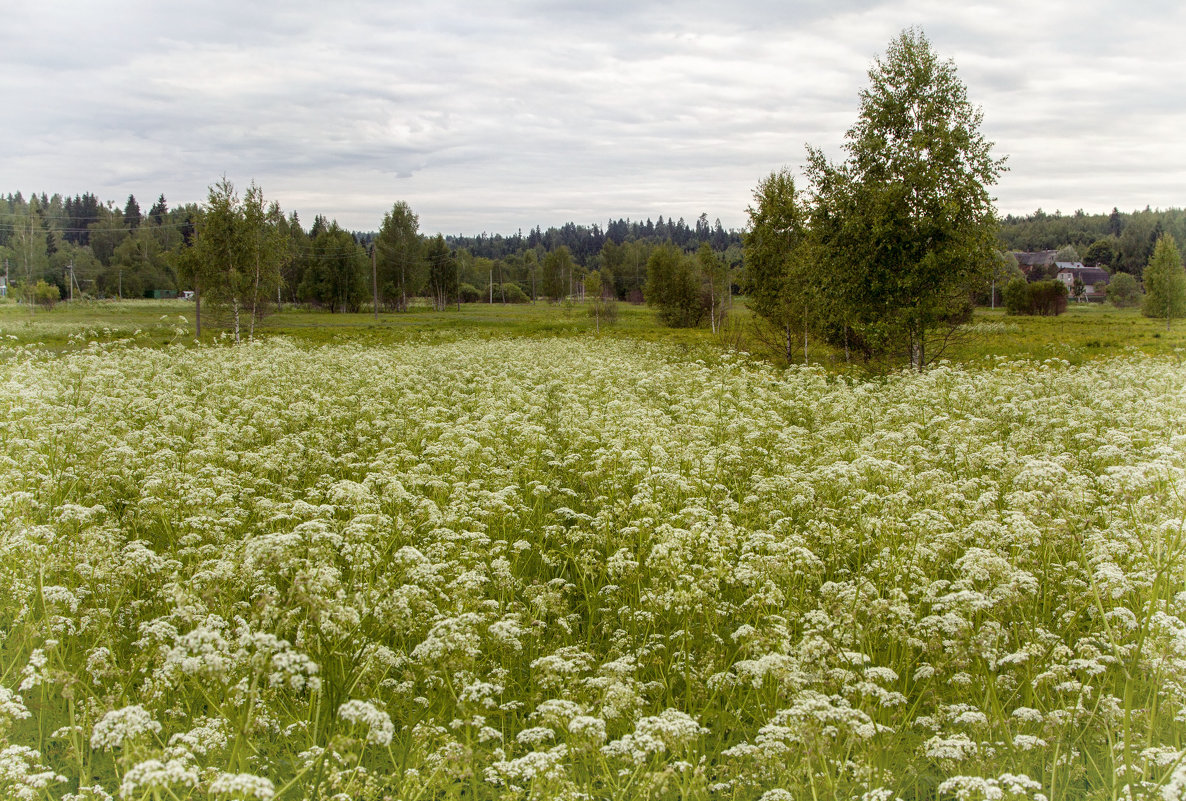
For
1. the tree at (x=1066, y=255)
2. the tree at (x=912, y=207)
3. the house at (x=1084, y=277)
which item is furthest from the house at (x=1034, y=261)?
the tree at (x=912, y=207)

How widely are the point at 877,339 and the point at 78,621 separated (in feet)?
88.4

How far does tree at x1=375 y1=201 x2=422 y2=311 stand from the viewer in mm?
97688

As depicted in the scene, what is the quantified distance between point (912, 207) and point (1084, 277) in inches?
4631

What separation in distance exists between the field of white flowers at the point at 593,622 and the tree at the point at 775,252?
2347 cm

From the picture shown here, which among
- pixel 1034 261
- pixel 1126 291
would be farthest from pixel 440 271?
pixel 1034 261

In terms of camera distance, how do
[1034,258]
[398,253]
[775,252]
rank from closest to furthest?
[775,252]
[398,253]
[1034,258]

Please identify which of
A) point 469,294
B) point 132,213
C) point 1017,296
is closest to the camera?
point 1017,296

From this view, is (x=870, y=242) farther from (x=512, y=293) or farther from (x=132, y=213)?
(x=132, y=213)

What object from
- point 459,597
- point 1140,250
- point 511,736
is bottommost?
point 511,736

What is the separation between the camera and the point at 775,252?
1452 inches

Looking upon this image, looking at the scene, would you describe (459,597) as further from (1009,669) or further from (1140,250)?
(1140,250)

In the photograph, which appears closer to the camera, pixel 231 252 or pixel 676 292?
pixel 231 252

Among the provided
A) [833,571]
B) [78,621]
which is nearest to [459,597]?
[78,621]

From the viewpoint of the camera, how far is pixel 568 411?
1548cm
